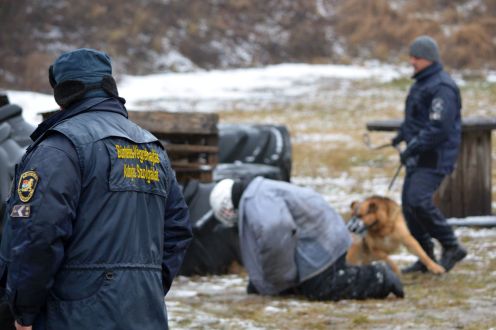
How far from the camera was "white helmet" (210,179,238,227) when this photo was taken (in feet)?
22.0

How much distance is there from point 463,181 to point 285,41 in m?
25.5

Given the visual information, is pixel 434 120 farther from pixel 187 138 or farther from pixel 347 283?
pixel 187 138

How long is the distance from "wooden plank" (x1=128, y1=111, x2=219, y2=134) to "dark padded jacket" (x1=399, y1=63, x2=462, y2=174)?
2185mm

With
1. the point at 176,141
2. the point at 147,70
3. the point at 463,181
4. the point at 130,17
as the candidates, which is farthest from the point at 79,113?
the point at 130,17

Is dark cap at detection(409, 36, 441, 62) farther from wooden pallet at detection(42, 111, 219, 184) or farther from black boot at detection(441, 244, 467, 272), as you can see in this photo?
wooden pallet at detection(42, 111, 219, 184)

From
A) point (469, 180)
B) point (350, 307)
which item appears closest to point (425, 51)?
point (350, 307)

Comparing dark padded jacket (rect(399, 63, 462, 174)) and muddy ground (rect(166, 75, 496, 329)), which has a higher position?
dark padded jacket (rect(399, 63, 462, 174))

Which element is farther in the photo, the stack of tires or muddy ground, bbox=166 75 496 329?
the stack of tires

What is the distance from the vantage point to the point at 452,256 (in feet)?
Answer: 25.1

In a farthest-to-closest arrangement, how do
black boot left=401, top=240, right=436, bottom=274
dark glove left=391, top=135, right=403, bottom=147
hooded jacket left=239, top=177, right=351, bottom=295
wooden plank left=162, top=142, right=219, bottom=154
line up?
wooden plank left=162, top=142, right=219, bottom=154 → dark glove left=391, top=135, right=403, bottom=147 → black boot left=401, top=240, right=436, bottom=274 → hooded jacket left=239, top=177, right=351, bottom=295

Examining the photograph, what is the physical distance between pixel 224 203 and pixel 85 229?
140 inches

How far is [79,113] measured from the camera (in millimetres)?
3334

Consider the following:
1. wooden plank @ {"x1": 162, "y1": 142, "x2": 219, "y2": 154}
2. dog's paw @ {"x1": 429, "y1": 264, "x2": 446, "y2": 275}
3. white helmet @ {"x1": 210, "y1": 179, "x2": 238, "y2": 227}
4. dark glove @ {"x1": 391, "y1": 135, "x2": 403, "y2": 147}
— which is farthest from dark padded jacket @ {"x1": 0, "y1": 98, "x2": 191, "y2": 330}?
wooden plank @ {"x1": 162, "y1": 142, "x2": 219, "y2": 154}

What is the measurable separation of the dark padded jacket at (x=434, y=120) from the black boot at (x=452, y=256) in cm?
56
